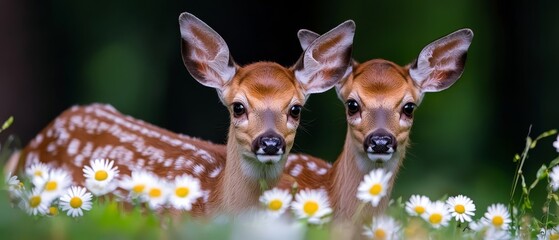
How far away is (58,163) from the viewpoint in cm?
689

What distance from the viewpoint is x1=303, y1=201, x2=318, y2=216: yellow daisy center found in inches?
178

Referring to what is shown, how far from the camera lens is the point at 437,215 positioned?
15.8 ft

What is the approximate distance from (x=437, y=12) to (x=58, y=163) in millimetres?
4626

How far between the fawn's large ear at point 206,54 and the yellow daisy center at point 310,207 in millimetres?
1415

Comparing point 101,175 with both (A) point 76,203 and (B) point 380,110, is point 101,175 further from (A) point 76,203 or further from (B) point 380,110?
(B) point 380,110

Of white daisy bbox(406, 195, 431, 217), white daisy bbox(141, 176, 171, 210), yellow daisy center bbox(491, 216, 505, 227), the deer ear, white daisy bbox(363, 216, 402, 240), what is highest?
the deer ear

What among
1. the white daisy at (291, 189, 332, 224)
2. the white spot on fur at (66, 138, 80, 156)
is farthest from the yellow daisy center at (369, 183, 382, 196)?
the white spot on fur at (66, 138, 80, 156)

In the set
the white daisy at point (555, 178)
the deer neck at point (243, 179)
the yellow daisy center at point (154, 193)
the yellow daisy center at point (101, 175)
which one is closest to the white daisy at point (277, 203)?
the yellow daisy center at point (154, 193)

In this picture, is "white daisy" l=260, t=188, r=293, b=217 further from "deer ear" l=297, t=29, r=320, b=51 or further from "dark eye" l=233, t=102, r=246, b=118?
"deer ear" l=297, t=29, r=320, b=51

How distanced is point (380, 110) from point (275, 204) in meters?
1.30

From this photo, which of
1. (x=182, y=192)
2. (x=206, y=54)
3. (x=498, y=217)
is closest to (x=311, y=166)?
(x=206, y=54)

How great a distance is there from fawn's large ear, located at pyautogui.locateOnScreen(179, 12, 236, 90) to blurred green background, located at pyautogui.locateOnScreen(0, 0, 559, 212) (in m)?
4.63

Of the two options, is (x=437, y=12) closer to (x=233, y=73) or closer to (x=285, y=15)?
(x=285, y=15)

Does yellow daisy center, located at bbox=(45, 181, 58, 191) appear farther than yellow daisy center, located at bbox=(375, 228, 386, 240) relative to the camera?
Yes
